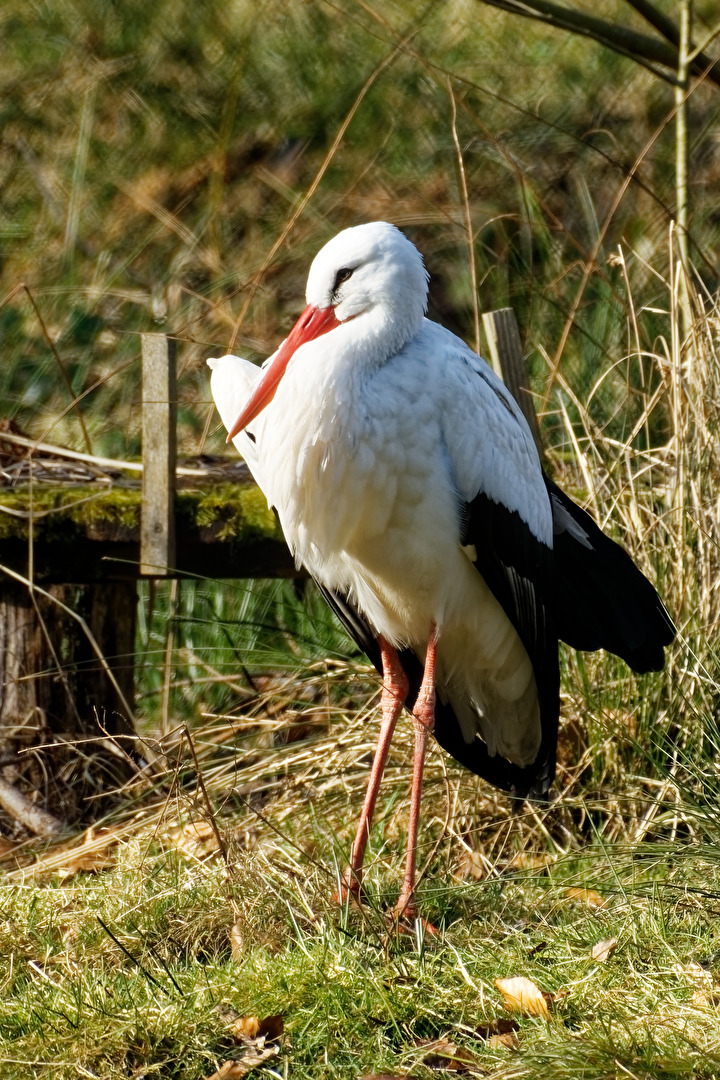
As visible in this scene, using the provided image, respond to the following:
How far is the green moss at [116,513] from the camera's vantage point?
14.4 feet

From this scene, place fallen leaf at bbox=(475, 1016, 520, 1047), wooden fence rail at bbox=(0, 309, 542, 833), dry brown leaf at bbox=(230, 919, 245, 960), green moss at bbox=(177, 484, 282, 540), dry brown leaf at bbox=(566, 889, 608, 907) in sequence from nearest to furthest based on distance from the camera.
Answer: fallen leaf at bbox=(475, 1016, 520, 1047), dry brown leaf at bbox=(230, 919, 245, 960), dry brown leaf at bbox=(566, 889, 608, 907), wooden fence rail at bbox=(0, 309, 542, 833), green moss at bbox=(177, 484, 282, 540)

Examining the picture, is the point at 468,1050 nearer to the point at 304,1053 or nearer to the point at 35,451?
the point at 304,1053

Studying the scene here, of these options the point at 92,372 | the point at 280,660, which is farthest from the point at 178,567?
the point at 92,372

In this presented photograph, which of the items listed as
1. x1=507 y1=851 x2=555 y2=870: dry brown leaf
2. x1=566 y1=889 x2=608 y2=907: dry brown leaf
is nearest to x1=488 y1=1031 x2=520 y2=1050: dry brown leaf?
x1=566 y1=889 x2=608 y2=907: dry brown leaf

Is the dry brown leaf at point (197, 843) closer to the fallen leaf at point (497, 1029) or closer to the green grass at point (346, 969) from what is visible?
the green grass at point (346, 969)

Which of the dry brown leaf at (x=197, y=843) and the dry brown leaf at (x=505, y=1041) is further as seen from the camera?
the dry brown leaf at (x=197, y=843)

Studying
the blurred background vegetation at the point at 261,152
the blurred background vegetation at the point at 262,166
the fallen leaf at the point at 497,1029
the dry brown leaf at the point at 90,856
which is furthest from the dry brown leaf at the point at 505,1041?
the blurred background vegetation at the point at 261,152

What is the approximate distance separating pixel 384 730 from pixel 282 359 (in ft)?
3.62

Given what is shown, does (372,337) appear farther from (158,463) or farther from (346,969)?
(346,969)

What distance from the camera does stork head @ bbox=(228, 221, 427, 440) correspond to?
11.2 ft

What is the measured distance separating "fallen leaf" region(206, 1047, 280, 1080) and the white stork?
24.6 inches

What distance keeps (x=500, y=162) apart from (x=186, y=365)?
229 cm

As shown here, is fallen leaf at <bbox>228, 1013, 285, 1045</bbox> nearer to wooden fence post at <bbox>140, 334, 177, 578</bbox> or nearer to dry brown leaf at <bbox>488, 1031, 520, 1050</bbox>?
dry brown leaf at <bbox>488, 1031, 520, 1050</bbox>

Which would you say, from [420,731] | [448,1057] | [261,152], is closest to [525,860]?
[420,731]
